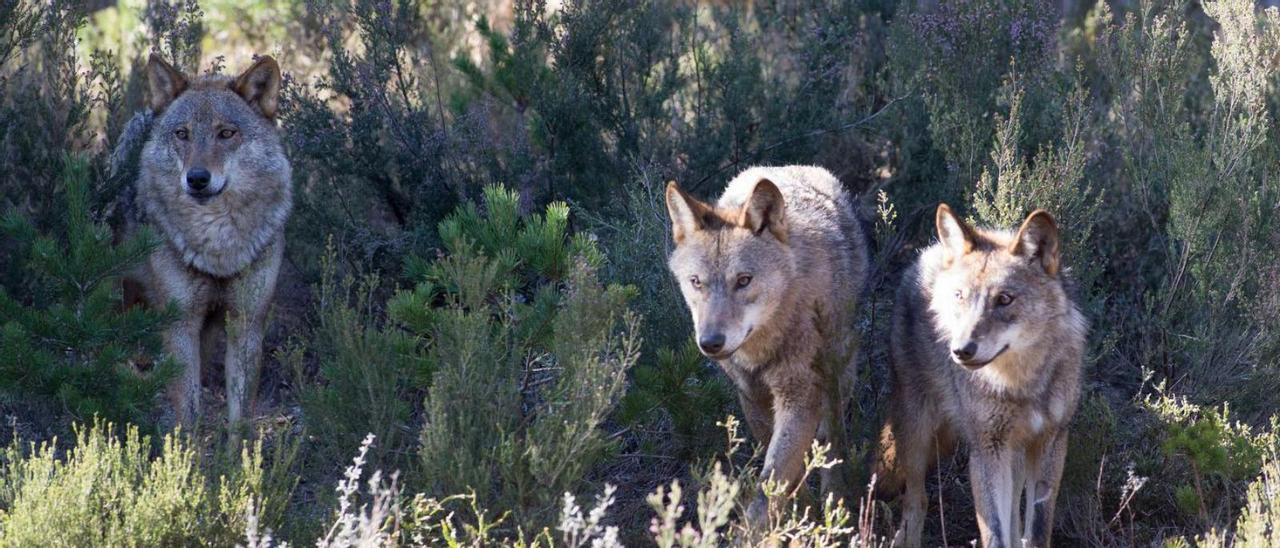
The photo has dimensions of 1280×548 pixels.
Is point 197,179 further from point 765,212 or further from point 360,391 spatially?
point 765,212

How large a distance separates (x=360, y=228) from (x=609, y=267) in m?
1.66

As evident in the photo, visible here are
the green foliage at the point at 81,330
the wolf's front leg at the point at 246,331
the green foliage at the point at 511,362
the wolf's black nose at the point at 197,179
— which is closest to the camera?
the green foliage at the point at 511,362

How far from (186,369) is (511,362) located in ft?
5.54

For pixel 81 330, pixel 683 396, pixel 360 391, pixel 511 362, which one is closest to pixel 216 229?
pixel 81 330

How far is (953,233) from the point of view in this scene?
518cm

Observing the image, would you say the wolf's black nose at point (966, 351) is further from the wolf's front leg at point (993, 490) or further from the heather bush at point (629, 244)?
the heather bush at point (629, 244)

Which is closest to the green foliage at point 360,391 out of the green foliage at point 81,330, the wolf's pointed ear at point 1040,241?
the green foliage at point 81,330

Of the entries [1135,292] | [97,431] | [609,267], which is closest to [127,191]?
[97,431]

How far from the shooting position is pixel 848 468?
5.59 metres

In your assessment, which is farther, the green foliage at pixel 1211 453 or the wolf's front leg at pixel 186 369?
the wolf's front leg at pixel 186 369

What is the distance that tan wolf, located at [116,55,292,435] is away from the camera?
5.88 meters

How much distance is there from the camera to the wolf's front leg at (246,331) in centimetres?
573

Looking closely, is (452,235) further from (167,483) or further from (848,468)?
(848,468)

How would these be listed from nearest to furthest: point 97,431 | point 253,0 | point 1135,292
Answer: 1. point 97,431
2. point 1135,292
3. point 253,0
